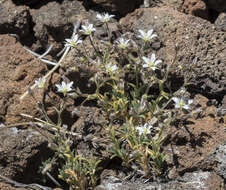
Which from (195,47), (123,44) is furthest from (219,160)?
(123,44)

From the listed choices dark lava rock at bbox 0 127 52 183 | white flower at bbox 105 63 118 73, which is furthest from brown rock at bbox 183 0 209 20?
dark lava rock at bbox 0 127 52 183

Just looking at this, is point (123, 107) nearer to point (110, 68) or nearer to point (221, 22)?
point (110, 68)

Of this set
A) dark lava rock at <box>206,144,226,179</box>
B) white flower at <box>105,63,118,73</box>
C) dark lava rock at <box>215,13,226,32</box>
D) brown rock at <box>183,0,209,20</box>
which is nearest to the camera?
dark lava rock at <box>206,144,226,179</box>

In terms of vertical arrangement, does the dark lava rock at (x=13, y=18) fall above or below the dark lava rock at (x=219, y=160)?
above

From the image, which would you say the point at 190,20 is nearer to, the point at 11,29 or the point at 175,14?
the point at 175,14

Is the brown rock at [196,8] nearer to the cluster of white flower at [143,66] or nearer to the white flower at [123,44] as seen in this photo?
the cluster of white flower at [143,66]

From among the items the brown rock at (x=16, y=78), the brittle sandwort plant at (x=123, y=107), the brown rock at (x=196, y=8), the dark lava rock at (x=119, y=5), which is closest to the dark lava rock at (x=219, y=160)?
the brittle sandwort plant at (x=123, y=107)

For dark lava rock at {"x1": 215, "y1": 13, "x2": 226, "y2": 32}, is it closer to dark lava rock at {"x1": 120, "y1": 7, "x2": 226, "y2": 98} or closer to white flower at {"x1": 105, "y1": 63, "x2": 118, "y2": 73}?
dark lava rock at {"x1": 120, "y1": 7, "x2": 226, "y2": 98}
